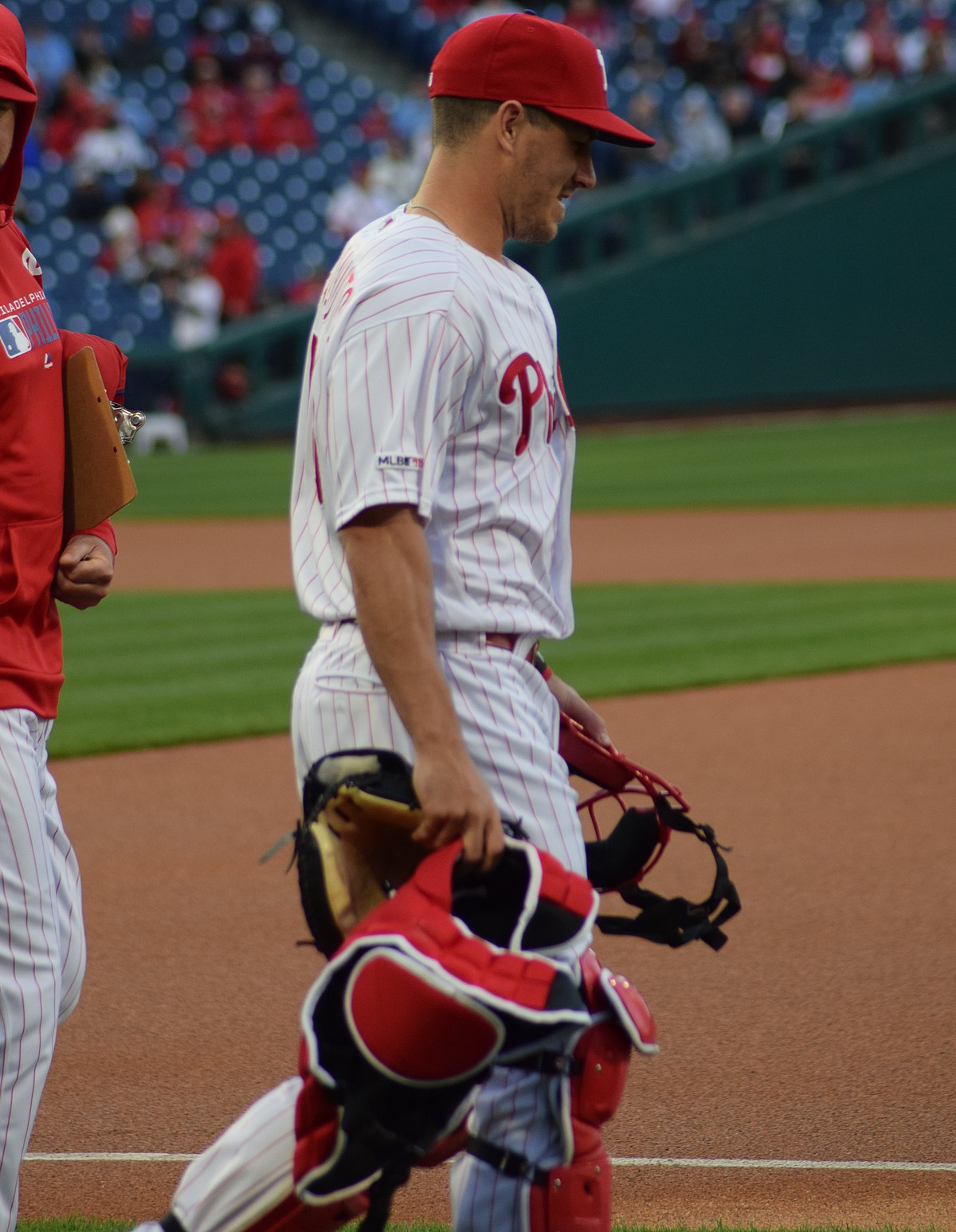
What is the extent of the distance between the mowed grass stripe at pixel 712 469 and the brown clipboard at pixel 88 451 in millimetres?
14159

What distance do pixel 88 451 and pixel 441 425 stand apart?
0.70m

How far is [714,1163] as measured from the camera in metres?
3.44

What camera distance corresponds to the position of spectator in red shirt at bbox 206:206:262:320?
22953 mm

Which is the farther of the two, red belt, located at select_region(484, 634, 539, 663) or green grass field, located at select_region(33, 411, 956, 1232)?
green grass field, located at select_region(33, 411, 956, 1232)

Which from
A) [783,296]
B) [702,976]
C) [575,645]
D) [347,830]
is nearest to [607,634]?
[575,645]

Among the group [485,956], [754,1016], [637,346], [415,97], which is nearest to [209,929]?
[754,1016]

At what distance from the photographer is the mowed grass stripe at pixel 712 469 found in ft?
56.5

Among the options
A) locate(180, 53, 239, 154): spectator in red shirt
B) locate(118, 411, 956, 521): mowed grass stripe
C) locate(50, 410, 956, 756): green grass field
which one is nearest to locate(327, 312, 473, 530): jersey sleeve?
locate(50, 410, 956, 756): green grass field

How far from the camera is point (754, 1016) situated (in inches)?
172

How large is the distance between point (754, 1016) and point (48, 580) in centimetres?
226

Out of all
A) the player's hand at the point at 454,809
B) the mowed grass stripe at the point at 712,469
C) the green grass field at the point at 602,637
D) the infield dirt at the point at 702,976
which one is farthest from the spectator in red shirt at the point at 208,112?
the player's hand at the point at 454,809

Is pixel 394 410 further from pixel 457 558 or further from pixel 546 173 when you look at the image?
pixel 546 173

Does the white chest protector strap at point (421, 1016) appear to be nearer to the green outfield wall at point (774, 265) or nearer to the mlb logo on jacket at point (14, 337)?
Answer: the mlb logo on jacket at point (14, 337)

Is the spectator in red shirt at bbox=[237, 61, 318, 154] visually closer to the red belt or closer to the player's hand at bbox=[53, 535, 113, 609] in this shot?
the player's hand at bbox=[53, 535, 113, 609]
